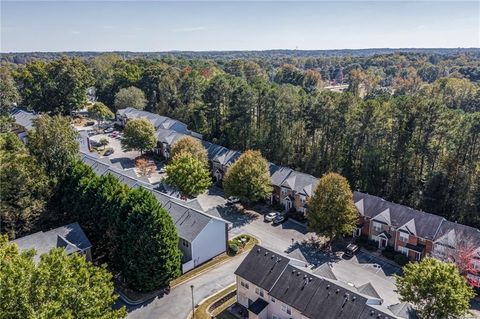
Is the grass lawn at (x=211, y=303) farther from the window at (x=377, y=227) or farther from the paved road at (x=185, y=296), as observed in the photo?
the window at (x=377, y=227)

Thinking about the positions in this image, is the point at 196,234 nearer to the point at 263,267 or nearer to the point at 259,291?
the point at 263,267

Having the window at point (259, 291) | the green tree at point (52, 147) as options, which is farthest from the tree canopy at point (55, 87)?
the window at point (259, 291)

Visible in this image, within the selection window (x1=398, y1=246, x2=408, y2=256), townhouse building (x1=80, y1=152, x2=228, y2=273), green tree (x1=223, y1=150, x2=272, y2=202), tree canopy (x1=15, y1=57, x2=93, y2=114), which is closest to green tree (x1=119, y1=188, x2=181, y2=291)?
townhouse building (x1=80, y1=152, x2=228, y2=273)

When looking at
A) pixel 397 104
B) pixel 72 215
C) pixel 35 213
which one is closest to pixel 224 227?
pixel 72 215

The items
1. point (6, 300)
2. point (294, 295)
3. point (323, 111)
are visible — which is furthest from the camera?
point (323, 111)

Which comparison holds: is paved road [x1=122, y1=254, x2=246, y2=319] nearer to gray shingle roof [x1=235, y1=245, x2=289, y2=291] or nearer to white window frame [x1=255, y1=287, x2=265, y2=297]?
gray shingle roof [x1=235, y1=245, x2=289, y2=291]

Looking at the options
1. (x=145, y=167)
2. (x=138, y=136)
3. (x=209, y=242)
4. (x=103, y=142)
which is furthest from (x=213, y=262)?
(x=103, y=142)

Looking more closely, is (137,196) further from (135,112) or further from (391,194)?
(135,112)
